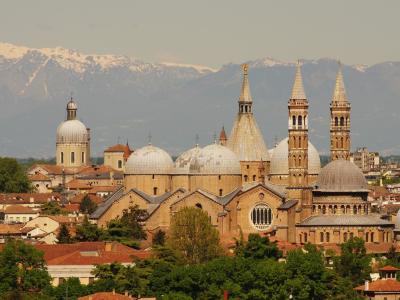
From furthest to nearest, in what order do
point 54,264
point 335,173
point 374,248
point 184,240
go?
point 335,173 < point 374,248 < point 184,240 < point 54,264

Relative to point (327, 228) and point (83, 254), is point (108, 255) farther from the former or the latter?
point (327, 228)

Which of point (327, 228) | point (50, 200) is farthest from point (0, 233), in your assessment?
point (50, 200)

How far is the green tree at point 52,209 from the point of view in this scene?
440ft

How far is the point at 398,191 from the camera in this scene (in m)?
187

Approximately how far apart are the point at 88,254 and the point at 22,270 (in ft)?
33.5

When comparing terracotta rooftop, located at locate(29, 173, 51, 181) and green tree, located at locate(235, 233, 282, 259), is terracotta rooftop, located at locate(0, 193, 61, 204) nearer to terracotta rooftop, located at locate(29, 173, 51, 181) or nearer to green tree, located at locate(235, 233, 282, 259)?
terracotta rooftop, located at locate(29, 173, 51, 181)

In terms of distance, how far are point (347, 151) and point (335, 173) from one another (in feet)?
38.7

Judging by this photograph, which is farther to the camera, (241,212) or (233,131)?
(233,131)

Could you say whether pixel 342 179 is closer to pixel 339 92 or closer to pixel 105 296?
pixel 339 92

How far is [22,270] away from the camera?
7519 cm

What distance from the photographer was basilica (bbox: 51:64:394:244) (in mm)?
Result: 105312

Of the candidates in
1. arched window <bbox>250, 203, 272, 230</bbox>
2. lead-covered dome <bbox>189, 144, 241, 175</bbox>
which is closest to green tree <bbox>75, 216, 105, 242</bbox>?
arched window <bbox>250, 203, 272, 230</bbox>

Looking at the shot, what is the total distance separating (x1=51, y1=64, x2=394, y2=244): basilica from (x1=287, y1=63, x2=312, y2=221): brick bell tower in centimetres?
5

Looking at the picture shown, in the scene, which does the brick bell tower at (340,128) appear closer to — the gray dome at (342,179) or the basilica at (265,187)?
the basilica at (265,187)
